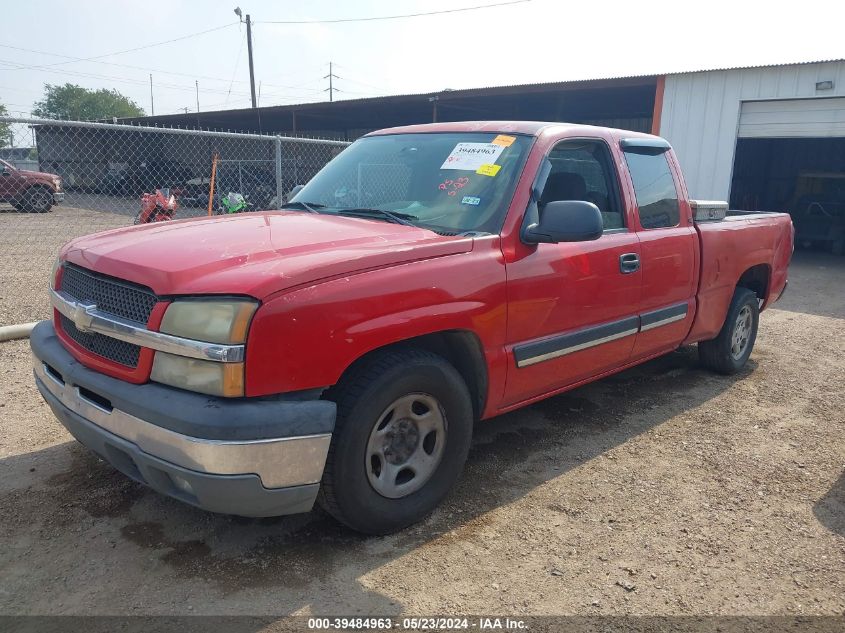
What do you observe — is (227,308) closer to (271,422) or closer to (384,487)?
(271,422)

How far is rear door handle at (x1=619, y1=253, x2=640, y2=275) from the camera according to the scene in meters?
3.85

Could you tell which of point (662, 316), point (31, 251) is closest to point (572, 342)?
point (662, 316)

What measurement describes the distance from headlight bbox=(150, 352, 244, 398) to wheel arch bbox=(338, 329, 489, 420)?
850 millimetres

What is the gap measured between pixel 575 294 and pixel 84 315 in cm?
239

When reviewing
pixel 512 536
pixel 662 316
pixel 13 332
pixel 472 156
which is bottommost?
pixel 512 536

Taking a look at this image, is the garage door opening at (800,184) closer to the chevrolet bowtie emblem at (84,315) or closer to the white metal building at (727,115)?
the white metal building at (727,115)

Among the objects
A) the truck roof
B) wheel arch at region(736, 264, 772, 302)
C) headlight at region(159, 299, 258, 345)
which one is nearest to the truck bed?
wheel arch at region(736, 264, 772, 302)

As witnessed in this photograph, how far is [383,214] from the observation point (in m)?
3.48

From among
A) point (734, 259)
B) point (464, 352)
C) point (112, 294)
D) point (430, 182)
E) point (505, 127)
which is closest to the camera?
point (112, 294)

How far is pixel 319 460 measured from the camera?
2.50 metres

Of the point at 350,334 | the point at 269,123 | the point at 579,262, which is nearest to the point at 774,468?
the point at 579,262

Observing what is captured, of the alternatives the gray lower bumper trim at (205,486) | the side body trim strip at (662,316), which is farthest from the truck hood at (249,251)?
the side body trim strip at (662,316)

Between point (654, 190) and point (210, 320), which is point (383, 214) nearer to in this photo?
point (210, 320)

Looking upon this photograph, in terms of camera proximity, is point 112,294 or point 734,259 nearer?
point 112,294
